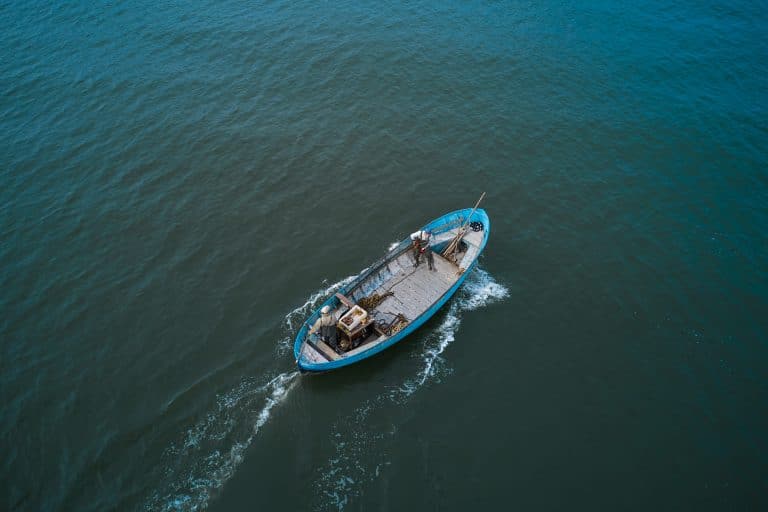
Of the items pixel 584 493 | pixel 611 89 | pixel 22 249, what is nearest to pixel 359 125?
pixel 611 89

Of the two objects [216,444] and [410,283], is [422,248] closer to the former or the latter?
[410,283]

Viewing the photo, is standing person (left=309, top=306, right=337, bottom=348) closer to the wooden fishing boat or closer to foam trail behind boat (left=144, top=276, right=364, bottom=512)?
the wooden fishing boat

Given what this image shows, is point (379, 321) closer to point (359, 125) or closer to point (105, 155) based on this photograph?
point (359, 125)

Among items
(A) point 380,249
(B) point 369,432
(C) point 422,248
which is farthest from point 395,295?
(B) point 369,432

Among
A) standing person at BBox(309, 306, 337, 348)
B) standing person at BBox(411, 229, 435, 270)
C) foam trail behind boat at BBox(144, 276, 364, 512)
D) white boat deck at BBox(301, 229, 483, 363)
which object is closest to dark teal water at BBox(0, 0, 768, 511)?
foam trail behind boat at BBox(144, 276, 364, 512)

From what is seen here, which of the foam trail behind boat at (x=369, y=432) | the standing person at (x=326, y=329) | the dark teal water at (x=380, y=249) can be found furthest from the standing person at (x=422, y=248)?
the standing person at (x=326, y=329)
